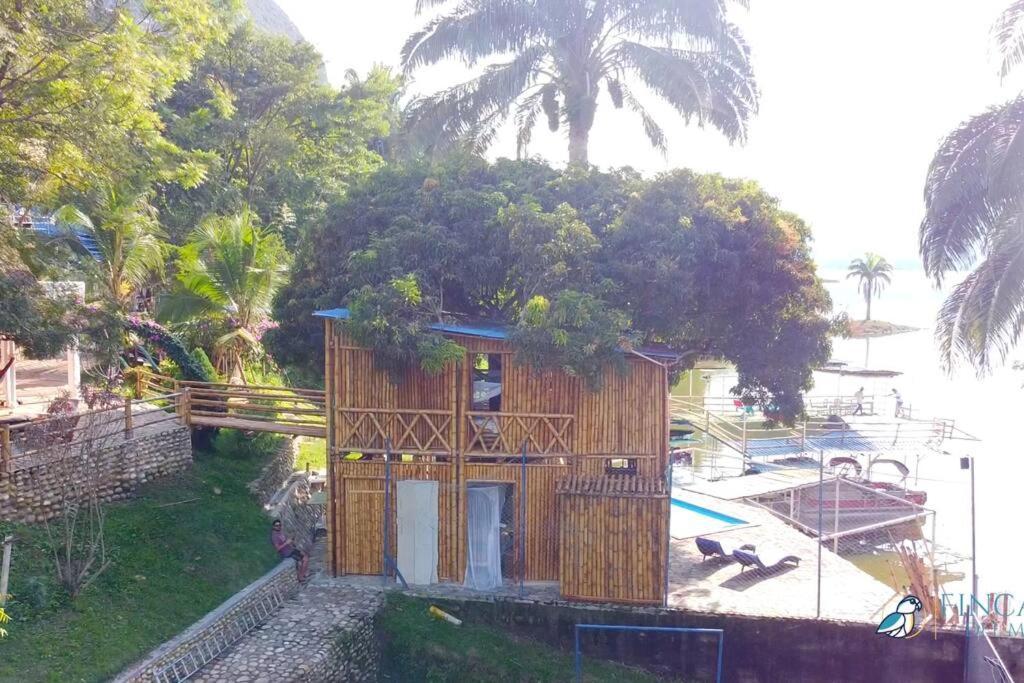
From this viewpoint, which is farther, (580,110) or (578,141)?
(578,141)

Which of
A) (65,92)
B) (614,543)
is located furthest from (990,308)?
(65,92)

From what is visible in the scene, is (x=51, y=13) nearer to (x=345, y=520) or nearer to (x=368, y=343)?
(x=368, y=343)

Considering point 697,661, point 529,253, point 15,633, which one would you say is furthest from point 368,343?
point 697,661

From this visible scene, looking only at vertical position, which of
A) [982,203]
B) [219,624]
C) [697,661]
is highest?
[982,203]

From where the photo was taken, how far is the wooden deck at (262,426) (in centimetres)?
1695

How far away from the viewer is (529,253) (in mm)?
14180

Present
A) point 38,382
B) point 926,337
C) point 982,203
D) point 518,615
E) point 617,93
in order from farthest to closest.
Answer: point 926,337
point 38,382
point 617,93
point 982,203
point 518,615

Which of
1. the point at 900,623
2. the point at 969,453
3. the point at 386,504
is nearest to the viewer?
the point at 900,623

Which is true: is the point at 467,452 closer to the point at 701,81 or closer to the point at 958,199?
the point at 701,81

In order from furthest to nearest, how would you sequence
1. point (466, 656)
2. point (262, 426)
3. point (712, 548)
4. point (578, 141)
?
point (578, 141) → point (262, 426) → point (712, 548) → point (466, 656)

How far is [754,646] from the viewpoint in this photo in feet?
42.2

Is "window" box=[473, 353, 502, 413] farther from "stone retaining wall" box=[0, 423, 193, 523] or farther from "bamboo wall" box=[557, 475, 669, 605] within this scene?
"stone retaining wall" box=[0, 423, 193, 523]

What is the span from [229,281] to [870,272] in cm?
6052

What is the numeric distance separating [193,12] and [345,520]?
441 inches
